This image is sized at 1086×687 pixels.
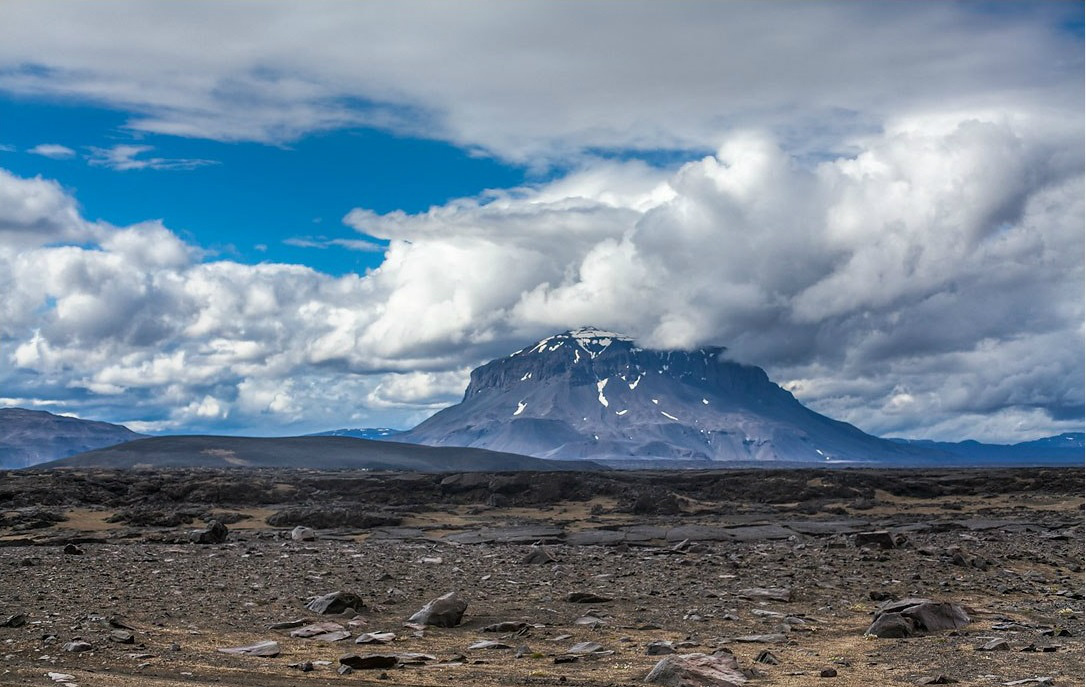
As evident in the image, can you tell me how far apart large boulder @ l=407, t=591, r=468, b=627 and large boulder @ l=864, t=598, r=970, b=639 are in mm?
7951

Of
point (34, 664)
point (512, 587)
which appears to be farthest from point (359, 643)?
point (512, 587)

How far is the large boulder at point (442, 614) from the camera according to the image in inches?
792

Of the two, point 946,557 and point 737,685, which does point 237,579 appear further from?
point 946,557

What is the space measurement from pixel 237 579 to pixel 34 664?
38.7 ft

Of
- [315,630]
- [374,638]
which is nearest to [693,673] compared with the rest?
[374,638]

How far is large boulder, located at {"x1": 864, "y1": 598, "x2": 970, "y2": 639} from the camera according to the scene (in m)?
19.2

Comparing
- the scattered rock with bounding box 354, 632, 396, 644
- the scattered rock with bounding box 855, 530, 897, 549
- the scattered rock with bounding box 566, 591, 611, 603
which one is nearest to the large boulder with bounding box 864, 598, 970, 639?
the scattered rock with bounding box 566, 591, 611, 603

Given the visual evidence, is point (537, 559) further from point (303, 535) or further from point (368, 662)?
point (368, 662)

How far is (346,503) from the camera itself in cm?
7675

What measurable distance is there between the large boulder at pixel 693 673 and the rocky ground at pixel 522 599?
0.11 meters

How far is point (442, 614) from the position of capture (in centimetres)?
2020

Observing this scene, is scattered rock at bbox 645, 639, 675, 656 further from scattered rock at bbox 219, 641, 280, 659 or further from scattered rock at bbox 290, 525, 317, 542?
scattered rock at bbox 290, 525, 317, 542

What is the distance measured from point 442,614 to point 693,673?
23.8ft

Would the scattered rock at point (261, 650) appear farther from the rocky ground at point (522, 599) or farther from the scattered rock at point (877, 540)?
the scattered rock at point (877, 540)
